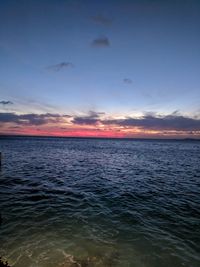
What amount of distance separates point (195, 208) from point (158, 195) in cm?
395

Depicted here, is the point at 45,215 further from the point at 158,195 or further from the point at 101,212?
the point at 158,195

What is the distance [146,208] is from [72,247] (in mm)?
7762

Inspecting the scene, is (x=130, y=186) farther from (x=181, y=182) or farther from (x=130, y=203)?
(x=181, y=182)

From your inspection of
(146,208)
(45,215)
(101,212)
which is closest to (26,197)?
(45,215)

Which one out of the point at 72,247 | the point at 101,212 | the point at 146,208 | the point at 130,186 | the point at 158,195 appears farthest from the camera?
the point at 130,186

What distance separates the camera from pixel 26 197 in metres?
17.2

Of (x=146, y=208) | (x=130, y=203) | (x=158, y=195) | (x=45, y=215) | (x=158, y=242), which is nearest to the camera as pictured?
(x=158, y=242)

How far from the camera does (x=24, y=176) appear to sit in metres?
26.2

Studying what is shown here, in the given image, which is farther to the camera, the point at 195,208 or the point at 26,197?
the point at 26,197

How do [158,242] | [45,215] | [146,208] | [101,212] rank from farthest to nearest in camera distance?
[146,208]
[101,212]
[45,215]
[158,242]

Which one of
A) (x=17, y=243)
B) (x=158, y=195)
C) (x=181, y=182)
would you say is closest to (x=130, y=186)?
(x=158, y=195)

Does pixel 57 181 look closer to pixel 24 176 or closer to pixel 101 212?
pixel 24 176

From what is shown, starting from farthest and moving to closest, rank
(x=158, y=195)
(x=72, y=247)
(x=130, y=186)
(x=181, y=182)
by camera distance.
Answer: (x=181, y=182) → (x=130, y=186) → (x=158, y=195) → (x=72, y=247)

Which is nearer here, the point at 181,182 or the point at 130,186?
the point at 130,186
